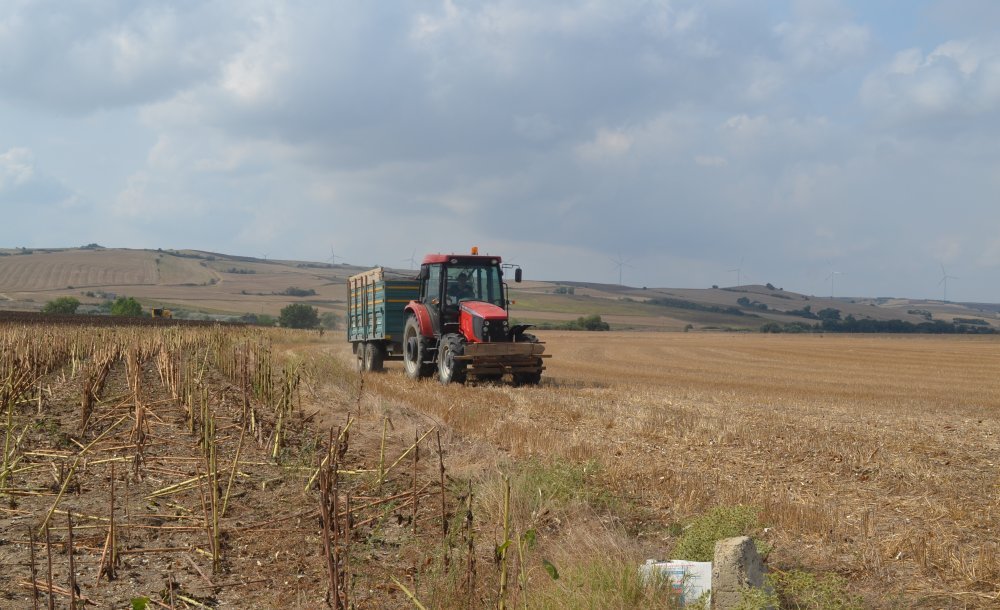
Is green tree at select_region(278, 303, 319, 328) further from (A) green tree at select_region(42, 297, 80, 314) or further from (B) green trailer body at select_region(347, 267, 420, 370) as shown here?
(B) green trailer body at select_region(347, 267, 420, 370)

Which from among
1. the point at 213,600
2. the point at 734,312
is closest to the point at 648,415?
the point at 213,600

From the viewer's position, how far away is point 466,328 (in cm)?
1578

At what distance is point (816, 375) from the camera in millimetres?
22906

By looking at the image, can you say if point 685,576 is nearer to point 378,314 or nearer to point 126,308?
point 378,314

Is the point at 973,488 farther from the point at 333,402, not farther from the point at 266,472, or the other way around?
the point at 333,402

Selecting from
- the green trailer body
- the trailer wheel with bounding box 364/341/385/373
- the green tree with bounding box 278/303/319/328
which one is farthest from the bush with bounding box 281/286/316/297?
the trailer wheel with bounding box 364/341/385/373

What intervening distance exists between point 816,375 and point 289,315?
41663 mm

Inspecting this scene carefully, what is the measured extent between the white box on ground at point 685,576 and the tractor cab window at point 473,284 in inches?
469

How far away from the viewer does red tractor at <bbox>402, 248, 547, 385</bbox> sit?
15234 mm

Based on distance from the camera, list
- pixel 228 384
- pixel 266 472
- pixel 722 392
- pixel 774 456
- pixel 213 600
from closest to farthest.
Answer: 1. pixel 213 600
2. pixel 266 472
3. pixel 774 456
4. pixel 228 384
5. pixel 722 392

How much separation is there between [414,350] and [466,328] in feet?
6.05

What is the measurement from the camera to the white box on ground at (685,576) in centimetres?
439

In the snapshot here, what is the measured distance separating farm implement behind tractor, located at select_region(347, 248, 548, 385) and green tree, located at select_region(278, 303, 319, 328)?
1591 inches

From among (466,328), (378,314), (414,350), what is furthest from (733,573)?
(378,314)
